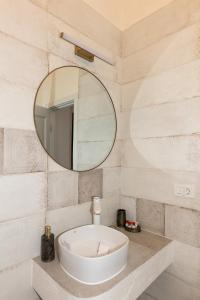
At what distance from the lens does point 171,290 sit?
4.24ft

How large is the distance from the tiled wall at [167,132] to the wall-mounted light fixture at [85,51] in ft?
0.82

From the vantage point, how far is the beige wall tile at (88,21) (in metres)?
1.20

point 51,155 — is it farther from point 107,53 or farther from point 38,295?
point 107,53

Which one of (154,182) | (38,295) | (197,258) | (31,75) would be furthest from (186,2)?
(38,295)

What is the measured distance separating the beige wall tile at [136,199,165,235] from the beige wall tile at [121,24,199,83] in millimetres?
940

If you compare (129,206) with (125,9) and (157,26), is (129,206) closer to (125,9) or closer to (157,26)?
(157,26)


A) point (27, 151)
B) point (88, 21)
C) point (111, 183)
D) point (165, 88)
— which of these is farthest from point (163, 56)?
point (27, 151)

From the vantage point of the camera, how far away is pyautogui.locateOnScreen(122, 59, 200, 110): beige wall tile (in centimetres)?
121

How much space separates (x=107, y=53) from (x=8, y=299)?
167cm

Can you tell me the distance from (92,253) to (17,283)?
42 centimetres

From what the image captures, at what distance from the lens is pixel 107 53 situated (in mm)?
1499

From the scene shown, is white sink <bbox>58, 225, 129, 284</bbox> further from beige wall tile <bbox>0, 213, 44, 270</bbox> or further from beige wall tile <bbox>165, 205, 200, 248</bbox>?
beige wall tile <bbox>165, 205, 200, 248</bbox>

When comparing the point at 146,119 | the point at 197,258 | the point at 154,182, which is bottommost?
the point at 197,258

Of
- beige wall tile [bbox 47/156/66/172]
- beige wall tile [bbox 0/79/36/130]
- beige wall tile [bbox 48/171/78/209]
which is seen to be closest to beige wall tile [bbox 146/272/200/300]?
beige wall tile [bbox 48/171/78/209]
